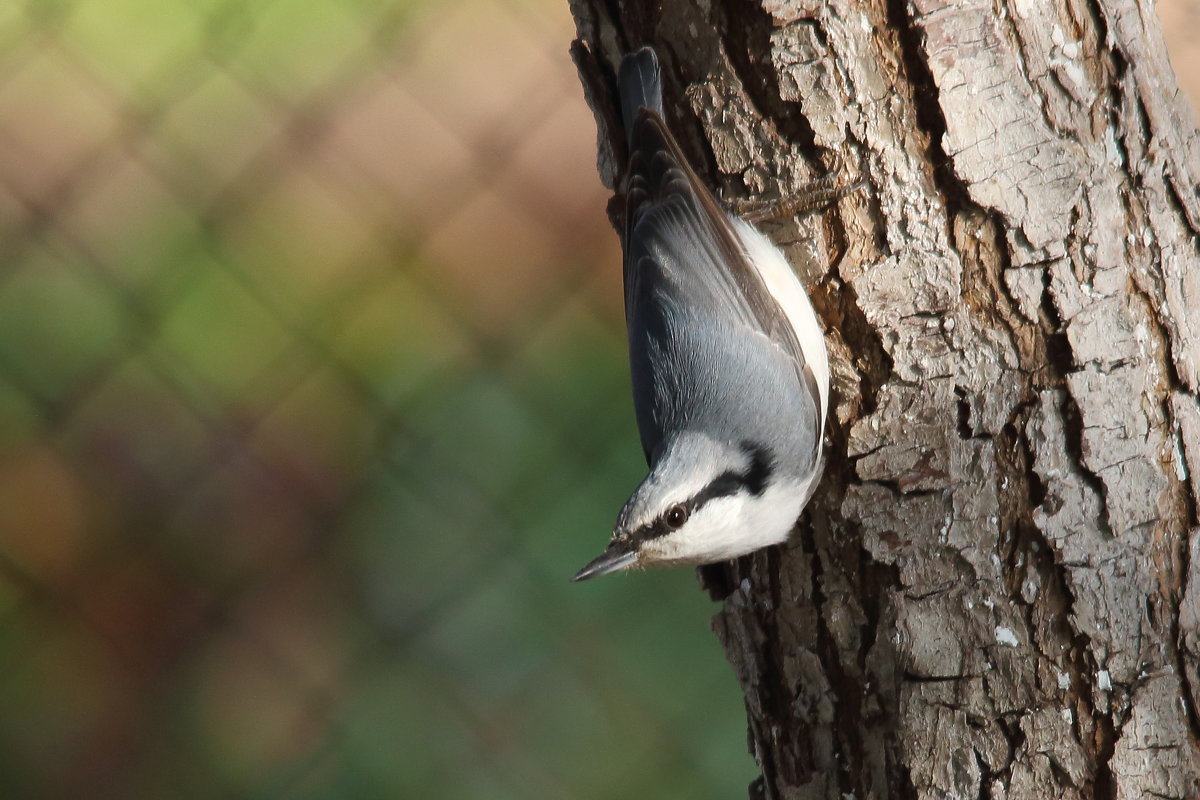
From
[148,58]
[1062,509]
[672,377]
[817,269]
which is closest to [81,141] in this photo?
[148,58]

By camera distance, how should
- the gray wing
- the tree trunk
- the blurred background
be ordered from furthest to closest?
the blurred background
the gray wing
the tree trunk

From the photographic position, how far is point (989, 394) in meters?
1.73

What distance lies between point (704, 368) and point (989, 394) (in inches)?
19.8

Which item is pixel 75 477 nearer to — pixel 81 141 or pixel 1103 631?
pixel 81 141

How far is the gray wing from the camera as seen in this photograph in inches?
79.4

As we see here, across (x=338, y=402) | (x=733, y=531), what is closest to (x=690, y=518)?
(x=733, y=531)

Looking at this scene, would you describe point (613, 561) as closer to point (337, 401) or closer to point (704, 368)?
point (704, 368)

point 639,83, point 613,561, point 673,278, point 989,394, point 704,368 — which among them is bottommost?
point 613,561

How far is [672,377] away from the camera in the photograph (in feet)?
6.70

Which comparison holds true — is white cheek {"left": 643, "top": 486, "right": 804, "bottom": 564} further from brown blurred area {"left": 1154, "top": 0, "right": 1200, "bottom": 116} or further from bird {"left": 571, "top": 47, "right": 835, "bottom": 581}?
brown blurred area {"left": 1154, "top": 0, "right": 1200, "bottom": 116}

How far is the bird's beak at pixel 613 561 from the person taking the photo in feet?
6.12

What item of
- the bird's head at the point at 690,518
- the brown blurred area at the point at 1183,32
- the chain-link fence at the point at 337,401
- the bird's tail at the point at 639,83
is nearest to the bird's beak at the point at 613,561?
the bird's head at the point at 690,518

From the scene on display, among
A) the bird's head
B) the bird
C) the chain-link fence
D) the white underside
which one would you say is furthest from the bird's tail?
the chain-link fence

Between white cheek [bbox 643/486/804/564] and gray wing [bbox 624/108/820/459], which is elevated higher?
gray wing [bbox 624/108/820/459]
